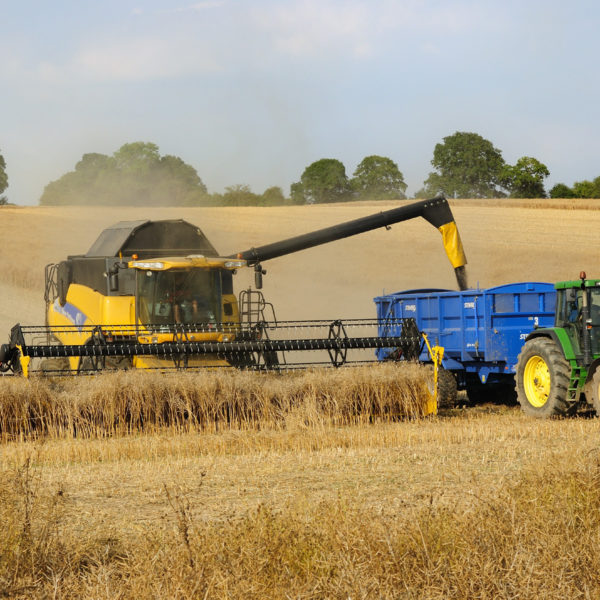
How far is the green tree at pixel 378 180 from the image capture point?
8625 centimetres

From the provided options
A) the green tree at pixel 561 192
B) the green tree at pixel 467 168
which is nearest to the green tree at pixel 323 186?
the green tree at pixel 467 168

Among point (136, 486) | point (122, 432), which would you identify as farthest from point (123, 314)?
point (136, 486)

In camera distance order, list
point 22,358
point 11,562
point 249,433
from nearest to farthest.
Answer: point 11,562
point 249,433
point 22,358

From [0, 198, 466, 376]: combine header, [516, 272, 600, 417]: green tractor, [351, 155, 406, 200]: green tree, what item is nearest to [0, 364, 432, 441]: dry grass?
[0, 198, 466, 376]: combine header

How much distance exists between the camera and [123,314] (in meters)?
13.3

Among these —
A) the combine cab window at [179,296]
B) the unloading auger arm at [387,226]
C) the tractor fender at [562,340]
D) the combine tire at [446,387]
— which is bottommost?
the combine tire at [446,387]

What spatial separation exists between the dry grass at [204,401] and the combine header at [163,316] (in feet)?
2.25

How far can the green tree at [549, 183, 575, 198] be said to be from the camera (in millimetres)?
72500

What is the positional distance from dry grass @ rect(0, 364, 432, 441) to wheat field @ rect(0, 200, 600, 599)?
39mm

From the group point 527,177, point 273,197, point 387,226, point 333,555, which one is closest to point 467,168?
point 527,177

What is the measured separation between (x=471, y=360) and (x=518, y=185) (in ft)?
211

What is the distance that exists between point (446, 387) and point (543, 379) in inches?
85.1

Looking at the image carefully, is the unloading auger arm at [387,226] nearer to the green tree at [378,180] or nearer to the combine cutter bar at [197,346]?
the combine cutter bar at [197,346]

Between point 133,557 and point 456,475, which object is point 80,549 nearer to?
point 133,557
